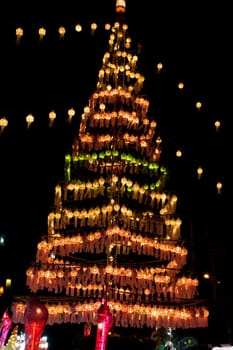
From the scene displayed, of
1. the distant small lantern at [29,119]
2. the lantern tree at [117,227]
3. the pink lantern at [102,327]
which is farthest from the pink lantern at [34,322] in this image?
the lantern tree at [117,227]

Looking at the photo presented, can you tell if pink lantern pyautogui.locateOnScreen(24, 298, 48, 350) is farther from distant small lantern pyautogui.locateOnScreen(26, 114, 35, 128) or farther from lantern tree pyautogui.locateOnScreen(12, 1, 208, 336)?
lantern tree pyautogui.locateOnScreen(12, 1, 208, 336)

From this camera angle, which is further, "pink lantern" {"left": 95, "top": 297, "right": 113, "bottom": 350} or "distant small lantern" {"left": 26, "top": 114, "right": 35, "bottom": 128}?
"distant small lantern" {"left": 26, "top": 114, "right": 35, "bottom": 128}

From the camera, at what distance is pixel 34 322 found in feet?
13.4

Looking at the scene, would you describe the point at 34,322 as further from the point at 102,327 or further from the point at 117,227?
the point at 117,227

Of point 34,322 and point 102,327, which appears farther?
point 102,327

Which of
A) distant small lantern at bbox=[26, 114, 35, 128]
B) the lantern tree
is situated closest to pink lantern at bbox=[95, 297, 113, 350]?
distant small lantern at bbox=[26, 114, 35, 128]

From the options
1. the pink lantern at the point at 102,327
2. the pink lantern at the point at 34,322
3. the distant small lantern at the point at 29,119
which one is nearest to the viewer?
the pink lantern at the point at 34,322

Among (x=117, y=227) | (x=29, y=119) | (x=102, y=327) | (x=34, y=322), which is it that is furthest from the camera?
(x=117, y=227)

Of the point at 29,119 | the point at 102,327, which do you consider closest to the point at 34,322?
the point at 102,327

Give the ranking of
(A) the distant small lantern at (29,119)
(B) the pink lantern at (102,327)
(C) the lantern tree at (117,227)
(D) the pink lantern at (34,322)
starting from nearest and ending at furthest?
(D) the pink lantern at (34,322) → (B) the pink lantern at (102,327) → (A) the distant small lantern at (29,119) → (C) the lantern tree at (117,227)

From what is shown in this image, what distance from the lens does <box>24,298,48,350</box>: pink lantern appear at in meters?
4.10

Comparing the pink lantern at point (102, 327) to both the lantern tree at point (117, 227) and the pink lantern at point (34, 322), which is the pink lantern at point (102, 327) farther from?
the lantern tree at point (117, 227)

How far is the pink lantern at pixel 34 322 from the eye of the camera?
13.4 feet

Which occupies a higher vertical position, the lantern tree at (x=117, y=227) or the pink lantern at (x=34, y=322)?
the lantern tree at (x=117, y=227)
